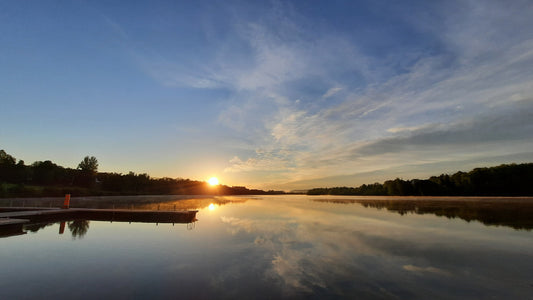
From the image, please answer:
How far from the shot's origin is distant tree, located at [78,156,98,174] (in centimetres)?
13875

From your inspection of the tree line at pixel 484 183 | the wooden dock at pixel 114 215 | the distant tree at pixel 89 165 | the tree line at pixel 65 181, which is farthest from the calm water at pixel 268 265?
the distant tree at pixel 89 165

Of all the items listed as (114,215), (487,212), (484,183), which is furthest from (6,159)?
(484,183)

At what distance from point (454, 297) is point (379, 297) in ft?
10.2

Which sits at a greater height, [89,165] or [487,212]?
[89,165]

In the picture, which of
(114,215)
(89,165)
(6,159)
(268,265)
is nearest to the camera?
(268,265)

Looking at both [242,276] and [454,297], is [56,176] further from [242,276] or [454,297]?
[454,297]

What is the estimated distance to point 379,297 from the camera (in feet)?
32.8

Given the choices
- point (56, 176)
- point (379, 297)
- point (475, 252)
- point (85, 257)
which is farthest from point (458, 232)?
point (56, 176)

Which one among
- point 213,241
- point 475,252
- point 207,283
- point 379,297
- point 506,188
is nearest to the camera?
point 379,297

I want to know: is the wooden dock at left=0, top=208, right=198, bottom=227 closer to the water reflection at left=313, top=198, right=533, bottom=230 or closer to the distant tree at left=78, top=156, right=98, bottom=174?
the water reflection at left=313, top=198, right=533, bottom=230

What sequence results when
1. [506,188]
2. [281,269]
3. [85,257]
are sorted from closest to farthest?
[281,269] → [85,257] → [506,188]

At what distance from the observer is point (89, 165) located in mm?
140500

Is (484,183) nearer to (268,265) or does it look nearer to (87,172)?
(268,265)

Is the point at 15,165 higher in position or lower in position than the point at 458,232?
higher
